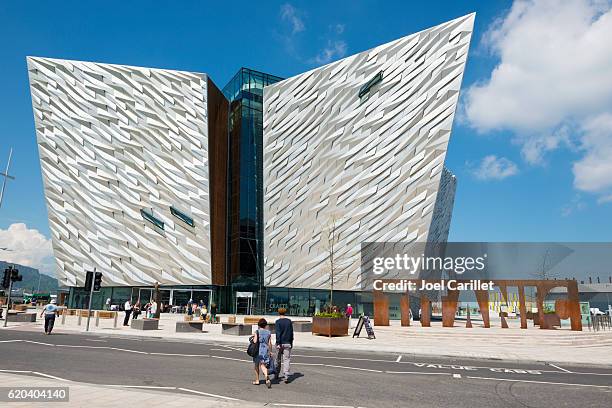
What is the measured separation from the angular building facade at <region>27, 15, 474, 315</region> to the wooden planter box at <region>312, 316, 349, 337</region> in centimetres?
1806

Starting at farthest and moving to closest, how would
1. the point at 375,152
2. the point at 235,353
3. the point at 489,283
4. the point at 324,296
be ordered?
the point at 324,296 < the point at 375,152 < the point at 489,283 < the point at 235,353

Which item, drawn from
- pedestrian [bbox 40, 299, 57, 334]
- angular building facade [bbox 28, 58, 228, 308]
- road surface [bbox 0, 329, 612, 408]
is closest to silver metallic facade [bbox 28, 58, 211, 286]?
angular building facade [bbox 28, 58, 228, 308]

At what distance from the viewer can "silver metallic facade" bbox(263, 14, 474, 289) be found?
3872 cm

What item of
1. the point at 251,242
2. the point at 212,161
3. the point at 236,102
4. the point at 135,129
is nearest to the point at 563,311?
the point at 251,242

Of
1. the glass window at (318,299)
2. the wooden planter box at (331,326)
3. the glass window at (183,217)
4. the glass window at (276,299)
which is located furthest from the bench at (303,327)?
the glass window at (183,217)

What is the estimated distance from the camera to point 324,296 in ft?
144

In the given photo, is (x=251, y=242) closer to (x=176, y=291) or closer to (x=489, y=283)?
(x=176, y=291)

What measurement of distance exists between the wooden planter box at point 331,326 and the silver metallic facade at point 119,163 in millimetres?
25807

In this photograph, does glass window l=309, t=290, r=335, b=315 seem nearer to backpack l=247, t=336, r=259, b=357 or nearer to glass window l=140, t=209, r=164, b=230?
glass window l=140, t=209, r=164, b=230

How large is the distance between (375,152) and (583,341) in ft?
78.9

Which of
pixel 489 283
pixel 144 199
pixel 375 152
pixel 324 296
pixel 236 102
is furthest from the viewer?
pixel 236 102

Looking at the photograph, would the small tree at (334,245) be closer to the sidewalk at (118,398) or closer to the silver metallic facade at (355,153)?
the silver metallic facade at (355,153)

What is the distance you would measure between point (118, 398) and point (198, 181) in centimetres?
4056

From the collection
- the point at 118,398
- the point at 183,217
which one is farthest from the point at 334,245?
the point at 118,398
